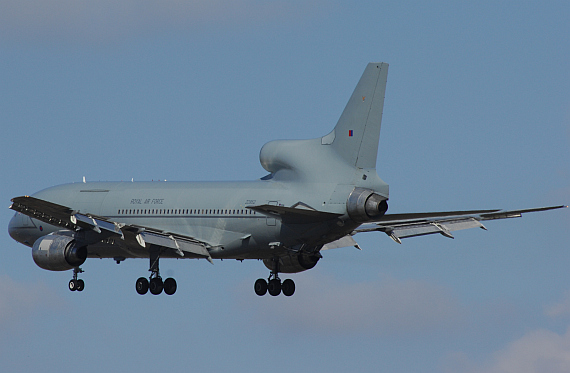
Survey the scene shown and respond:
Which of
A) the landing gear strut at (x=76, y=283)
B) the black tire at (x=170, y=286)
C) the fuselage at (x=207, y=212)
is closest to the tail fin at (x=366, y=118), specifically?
the fuselage at (x=207, y=212)

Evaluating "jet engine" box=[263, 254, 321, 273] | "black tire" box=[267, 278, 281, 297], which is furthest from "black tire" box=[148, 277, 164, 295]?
"jet engine" box=[263, 254, 321, 273]

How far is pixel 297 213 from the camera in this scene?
50.3 m

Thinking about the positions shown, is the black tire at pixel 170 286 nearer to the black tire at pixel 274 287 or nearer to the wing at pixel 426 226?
the black tire at pixel 274 287

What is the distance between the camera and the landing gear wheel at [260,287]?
5866 centimetres

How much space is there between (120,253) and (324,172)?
1480 cm

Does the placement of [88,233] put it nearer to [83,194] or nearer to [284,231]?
[83,194]

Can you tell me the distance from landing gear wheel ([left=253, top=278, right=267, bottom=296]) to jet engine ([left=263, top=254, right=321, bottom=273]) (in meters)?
1.03

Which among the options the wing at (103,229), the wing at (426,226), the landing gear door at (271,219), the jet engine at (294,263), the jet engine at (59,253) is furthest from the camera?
the wing at (426,226)

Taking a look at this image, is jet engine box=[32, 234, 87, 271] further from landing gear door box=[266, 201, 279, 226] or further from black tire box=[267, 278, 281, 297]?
landing gear door box=[266, 201, 279, 226]

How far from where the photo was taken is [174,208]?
57312mm

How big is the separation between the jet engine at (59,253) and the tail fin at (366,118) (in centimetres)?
1546

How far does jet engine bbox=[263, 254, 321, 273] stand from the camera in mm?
56581

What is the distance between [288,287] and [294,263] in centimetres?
136

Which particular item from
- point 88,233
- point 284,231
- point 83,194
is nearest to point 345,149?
point 284,231
